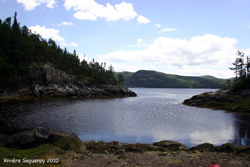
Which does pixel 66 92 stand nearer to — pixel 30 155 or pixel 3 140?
pixel 3 140

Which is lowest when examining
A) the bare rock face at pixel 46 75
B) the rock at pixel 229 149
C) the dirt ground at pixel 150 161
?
the rock at pixel 229 149

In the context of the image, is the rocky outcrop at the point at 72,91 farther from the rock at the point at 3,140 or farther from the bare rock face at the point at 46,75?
the rock at the point at 3,140

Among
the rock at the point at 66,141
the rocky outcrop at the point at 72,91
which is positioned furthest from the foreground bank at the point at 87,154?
the rocky outcrop at the point at 72,91

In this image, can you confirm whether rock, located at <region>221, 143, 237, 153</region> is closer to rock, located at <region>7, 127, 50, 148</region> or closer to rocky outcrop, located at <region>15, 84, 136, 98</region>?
rock, located at <region>7, 127, 50, 148</region>

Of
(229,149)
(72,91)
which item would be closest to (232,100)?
(229,149)

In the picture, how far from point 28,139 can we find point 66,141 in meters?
4.33

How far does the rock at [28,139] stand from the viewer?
20.9m

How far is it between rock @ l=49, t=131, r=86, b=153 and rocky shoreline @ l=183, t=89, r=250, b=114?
62.2 m

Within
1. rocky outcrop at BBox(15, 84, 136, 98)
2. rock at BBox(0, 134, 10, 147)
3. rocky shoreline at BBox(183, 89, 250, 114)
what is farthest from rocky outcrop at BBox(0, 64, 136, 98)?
rock at BBox(0, 134, 10, 147)

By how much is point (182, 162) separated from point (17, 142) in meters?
19.3

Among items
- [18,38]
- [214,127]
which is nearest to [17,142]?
[214,127]

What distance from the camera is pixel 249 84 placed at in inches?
3354

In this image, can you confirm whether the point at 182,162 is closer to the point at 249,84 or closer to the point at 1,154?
the point at 1,154

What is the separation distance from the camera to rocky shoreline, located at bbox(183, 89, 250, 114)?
66.6 meters
